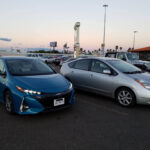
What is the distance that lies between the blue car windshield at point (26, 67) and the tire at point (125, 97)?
225 centimetres

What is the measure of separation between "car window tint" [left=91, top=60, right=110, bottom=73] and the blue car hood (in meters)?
1.71

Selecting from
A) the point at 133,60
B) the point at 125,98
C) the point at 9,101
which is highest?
the point at 133,60

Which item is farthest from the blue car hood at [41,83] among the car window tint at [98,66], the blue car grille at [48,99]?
the car window tint at [98,66]

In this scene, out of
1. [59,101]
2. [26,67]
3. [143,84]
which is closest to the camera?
[59,101]

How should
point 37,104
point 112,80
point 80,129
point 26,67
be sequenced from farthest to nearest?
1. point 112,80
2. point 26,67
3. point 37,104
4. point 80,129

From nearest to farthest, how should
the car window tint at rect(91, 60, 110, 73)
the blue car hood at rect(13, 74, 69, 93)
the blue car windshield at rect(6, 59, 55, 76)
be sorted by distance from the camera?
the blue car hood at rect(13, 74, 69, 93) < the blue car windshield at rect(6, 59, 55, 76) < the car window tint at rect(91, 60, 110, 73)

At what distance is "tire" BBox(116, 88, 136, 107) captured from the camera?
4.19m

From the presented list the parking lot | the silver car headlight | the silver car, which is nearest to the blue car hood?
the parking lot

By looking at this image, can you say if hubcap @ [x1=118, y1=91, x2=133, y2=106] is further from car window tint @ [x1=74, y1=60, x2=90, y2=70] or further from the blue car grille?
the blue car grille

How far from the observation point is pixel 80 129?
9.84 ft

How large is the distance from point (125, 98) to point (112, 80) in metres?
0.67

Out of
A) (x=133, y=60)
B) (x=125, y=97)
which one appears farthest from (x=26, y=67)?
(x=133, y=60)

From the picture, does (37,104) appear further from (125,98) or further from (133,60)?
(133,60)

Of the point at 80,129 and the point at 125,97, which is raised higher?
the point at 125,97
